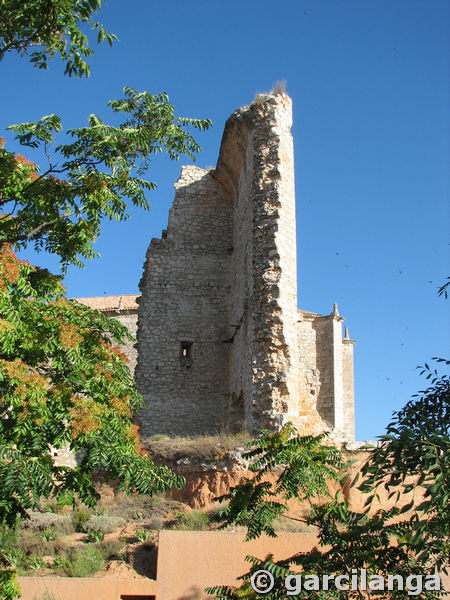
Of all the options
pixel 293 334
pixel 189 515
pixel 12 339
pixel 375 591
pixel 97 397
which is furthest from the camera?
pixel 293 334

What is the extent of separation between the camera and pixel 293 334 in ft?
41.2

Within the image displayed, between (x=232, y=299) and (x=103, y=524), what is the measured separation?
702 cm

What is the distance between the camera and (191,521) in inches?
408

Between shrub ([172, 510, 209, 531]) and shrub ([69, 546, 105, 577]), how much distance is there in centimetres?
127

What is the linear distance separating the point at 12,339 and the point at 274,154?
8.14 meters

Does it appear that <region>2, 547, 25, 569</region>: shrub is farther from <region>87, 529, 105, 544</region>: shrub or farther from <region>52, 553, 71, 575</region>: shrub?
<region>87, 529, 105, 544</region>: shrub

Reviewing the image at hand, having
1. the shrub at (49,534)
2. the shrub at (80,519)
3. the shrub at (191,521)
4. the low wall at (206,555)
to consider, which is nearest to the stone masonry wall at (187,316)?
the shrub at (80,519)

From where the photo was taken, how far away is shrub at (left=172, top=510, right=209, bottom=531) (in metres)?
10.2

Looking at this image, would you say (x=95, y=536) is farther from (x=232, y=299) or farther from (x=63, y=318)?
(x=232, y=299)

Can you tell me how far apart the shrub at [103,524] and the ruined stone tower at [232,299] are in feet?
9.42

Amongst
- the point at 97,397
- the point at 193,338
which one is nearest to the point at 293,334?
the point at 193,338

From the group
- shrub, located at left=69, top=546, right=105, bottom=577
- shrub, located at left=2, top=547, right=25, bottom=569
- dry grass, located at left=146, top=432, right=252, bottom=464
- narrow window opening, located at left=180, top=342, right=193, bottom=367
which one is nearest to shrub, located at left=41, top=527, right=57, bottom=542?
shrub, located at left=2, top=547, right=25, bottom=569

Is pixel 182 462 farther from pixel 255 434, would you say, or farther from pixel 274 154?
pixel 274 154

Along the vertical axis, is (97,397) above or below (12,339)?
below
